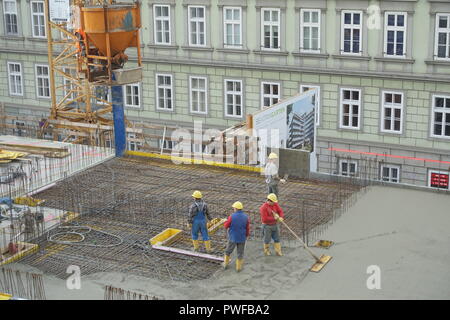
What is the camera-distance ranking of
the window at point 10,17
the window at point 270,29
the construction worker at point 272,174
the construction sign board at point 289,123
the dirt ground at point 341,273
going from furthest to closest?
the window at point 10,17, the window at point 270,29, the construction sign board at point 289,123, the construction worker at point 272,174, the dirt ground at point 341,273

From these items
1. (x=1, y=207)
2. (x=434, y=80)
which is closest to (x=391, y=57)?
(x=434, y=80)

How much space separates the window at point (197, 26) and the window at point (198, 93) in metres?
1.72

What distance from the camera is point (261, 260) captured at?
647 inches

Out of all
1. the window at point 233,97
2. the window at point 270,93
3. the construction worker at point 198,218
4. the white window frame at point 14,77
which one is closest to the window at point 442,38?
the window at point 270,93

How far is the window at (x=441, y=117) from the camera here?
2950 cm

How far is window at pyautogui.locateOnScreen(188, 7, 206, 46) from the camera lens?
34375 mm

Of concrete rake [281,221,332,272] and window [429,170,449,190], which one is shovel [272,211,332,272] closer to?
concrete rake [281,221,332,272]

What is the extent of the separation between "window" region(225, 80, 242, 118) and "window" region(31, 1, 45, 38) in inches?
439

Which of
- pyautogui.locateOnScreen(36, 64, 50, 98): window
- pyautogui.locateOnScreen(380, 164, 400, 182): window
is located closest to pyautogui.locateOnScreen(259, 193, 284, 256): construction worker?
pyautogui.locateOnScreen(380, 164, 400, 182): window

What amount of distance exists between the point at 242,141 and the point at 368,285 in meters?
8.55

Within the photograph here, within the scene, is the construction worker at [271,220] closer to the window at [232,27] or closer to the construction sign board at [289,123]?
the construction sign board at [289,123]

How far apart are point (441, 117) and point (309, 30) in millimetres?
6573

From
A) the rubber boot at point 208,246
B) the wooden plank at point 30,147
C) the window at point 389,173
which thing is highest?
the wooden plank at point 30,147

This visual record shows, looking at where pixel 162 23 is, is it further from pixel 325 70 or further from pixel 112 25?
pixel 112 25
